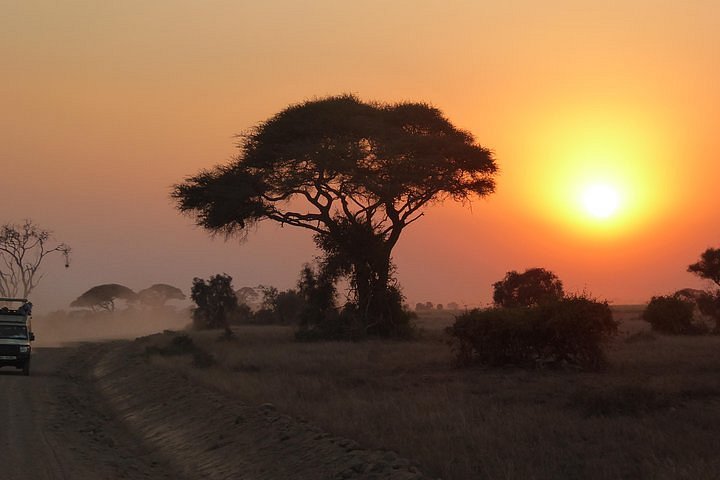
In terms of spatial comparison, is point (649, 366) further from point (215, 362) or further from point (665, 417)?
point (215, 362)

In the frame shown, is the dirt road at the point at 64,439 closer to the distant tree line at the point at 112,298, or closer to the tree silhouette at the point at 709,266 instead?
the tree silhouette at the point at 709,266

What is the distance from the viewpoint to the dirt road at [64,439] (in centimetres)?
1316

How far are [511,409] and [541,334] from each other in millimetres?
10131

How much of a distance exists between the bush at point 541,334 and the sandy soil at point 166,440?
984 cm

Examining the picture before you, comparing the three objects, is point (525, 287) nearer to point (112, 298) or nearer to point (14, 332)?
point (14, 332)

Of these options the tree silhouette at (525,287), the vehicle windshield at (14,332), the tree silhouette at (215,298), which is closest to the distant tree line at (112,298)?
the tree silhouette at (215,298)

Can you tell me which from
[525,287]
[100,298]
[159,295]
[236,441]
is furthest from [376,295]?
[159,295]

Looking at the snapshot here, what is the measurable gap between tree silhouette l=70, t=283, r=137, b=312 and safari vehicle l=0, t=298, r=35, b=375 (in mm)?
117365

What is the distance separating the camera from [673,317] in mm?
45219

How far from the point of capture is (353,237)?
4441cm

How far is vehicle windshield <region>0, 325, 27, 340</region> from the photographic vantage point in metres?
31.8

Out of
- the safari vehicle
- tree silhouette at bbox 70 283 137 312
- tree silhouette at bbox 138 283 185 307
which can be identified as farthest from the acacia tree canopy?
tree silhouette at bbox 138 283 185 307

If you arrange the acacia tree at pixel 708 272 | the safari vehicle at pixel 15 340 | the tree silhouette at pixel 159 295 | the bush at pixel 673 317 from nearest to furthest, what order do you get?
the safari vehicle at pixel 15 340, the bush at pixel 673 317, the acacia tree at pixel 708 272, the tree silhouette at pixel 159 295

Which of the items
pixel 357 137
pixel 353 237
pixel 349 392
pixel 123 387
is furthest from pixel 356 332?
pixel 349 392
